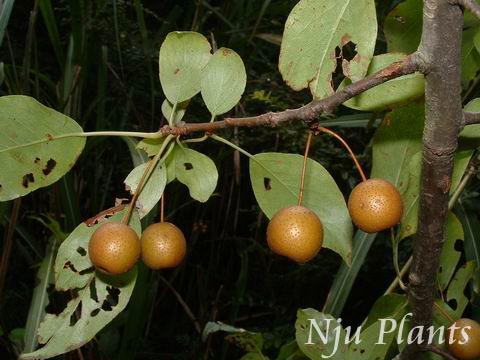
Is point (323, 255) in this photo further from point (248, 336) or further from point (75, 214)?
point (248, 336)

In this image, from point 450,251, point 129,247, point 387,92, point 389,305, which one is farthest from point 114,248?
point 450,251

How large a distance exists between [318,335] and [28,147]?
51cm

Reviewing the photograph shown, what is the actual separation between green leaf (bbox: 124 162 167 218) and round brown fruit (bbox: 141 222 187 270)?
0.09ft

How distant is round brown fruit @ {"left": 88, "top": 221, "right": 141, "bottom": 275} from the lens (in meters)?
0.64

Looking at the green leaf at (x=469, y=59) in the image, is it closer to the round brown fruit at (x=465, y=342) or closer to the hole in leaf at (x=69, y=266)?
the round brown fruit at (x=465, y=342)

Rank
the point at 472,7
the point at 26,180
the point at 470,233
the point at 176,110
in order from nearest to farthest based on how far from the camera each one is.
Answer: the point at 472,7
the point at 26,180
the point at 176,110
the point at 470,233

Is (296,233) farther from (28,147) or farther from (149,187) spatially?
(28,147)

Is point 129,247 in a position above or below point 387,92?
below

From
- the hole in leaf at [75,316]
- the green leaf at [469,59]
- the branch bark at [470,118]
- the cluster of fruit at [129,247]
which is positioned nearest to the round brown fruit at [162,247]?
the cluster of fruit at [129,247]

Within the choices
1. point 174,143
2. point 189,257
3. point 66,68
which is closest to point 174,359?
point 189,257

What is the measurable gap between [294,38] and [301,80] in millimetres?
46

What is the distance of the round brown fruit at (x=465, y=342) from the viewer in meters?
0.76

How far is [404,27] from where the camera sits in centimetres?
80

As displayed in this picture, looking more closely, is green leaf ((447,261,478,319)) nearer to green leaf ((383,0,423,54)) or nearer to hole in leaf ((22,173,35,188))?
green leaf ((383,0,423,54))
